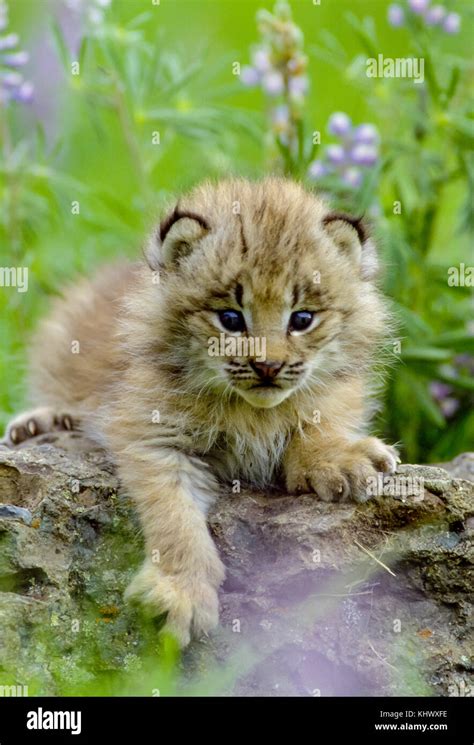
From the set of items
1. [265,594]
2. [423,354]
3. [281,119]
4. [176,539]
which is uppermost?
[281,119]

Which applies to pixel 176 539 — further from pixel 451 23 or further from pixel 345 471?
pixel 451 23

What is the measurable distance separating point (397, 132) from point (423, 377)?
1629 mm

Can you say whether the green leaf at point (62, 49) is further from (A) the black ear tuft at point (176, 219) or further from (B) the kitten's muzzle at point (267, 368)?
(B) the kitten's muzzle at point (267, 368)

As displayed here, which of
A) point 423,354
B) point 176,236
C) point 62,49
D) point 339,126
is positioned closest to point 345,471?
point 176,236

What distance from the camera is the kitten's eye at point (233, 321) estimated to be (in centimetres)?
414

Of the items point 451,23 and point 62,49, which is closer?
point 451,23

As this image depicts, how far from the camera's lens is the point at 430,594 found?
4.11m

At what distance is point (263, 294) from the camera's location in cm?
410

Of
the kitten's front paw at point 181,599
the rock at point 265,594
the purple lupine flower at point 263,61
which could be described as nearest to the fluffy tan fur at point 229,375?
the kitten's front paw at point 181,599

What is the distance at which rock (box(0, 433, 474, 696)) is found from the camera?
384 centimetres

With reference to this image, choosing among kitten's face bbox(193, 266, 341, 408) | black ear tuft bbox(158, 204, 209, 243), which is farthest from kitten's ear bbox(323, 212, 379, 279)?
black ear tuft bbox(158, 204, 209, 243)

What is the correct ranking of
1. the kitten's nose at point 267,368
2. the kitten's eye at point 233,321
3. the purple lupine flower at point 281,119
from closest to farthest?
the kitten's nose at point 267,368, the kitten's eye at point 233,321, the purple lupine flower at point 281,119

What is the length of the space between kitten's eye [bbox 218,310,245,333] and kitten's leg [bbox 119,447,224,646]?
63 cm

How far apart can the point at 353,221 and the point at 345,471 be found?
1064 mm
